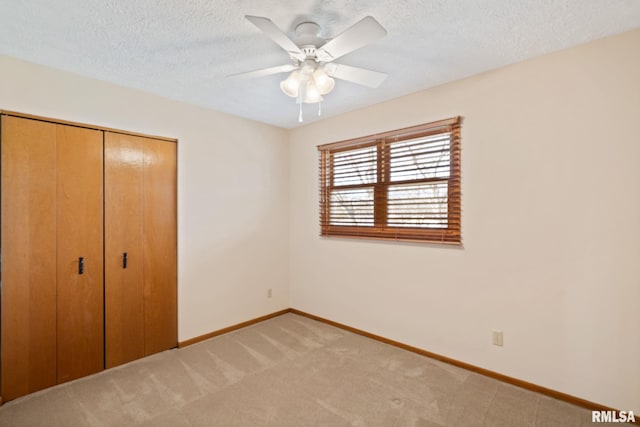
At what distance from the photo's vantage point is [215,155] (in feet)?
11.0

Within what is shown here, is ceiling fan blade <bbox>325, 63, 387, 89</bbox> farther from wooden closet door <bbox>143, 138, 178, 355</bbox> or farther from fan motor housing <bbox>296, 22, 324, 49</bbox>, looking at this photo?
wooden closet door <bbox>143, 138, 178, 355</bbox>

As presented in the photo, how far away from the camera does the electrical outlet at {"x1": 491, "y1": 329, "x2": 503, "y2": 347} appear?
2.43 meters

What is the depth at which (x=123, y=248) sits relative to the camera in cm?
272

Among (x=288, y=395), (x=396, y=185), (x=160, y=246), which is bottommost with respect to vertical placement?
(x=288, y=395)

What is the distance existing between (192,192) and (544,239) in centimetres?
316

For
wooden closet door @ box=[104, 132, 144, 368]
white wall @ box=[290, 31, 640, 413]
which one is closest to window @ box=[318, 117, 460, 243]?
white wall @ box=[290, 31, 640, 413]

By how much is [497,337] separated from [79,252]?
346cm

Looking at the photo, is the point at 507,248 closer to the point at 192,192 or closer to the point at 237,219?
the point at 237,219

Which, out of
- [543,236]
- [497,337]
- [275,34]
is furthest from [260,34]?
[497,337]

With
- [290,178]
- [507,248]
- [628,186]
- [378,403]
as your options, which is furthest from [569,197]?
[290,178]

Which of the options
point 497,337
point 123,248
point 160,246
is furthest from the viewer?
point 160,246

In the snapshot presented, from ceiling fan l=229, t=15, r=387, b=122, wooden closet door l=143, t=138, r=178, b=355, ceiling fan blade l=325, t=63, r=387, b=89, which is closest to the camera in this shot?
ceiling fan l=229, t=15, r=387, b=122

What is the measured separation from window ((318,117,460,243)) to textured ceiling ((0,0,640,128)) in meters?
0.56

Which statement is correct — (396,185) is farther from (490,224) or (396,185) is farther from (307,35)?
(307,35)
